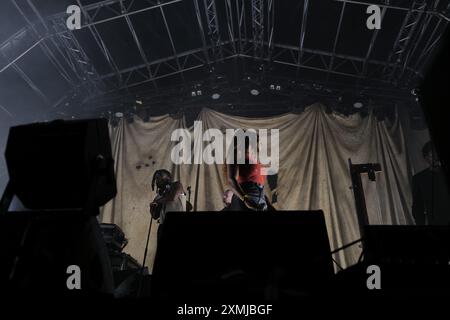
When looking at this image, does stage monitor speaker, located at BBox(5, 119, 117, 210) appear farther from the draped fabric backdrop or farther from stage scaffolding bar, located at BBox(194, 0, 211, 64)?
stage scaffolding bar, located at BBox(194, 0, 211, 64)

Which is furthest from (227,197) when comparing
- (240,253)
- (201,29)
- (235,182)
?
(240,253)

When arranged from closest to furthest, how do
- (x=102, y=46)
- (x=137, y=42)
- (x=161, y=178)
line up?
(x=161, y=178)
(x=102, y=46)
(x=137, y=42)

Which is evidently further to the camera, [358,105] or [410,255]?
[358,105]

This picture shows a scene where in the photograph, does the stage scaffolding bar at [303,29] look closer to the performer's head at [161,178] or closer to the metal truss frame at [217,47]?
the metal truss frame at [217,47]

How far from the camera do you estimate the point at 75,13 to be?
6.87 m

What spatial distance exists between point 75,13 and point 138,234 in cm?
416

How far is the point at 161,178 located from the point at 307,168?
2.89 m

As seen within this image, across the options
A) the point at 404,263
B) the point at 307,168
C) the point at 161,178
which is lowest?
the point at 404,263

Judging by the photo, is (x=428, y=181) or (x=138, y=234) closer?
(x=428, y=181)

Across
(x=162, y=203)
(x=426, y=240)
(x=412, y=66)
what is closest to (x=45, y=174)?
(x=426, y=240)

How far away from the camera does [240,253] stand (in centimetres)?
132

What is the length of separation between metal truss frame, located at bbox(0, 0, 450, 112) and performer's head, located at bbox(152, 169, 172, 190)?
231 cm

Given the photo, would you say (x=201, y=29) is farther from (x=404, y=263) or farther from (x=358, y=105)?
(x=404, y=263)
